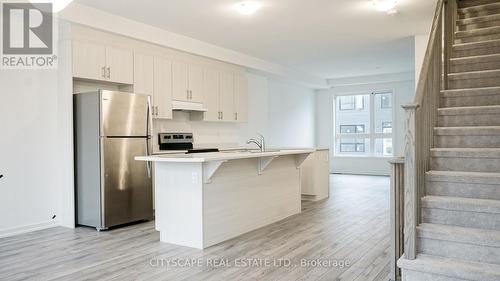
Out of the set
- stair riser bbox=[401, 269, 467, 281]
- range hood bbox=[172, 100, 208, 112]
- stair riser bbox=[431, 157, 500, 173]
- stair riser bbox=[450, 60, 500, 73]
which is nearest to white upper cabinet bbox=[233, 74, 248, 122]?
range hood bbox=[172, 100, 208, 112]

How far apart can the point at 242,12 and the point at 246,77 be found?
3.15 meters

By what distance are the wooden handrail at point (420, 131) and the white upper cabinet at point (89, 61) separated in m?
3.84

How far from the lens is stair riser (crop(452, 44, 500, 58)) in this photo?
14.9ft

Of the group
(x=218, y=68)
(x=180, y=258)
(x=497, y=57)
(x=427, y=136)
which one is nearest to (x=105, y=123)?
(x=180, y=258)

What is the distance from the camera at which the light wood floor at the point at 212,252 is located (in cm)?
316

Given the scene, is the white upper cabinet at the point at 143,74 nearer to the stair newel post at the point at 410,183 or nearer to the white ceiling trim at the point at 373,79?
the stair newel post at the point at 410,183

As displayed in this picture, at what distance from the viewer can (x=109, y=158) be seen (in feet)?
15.6

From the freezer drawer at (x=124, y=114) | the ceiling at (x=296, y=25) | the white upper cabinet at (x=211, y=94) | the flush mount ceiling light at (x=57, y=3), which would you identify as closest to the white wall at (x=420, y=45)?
the ceiling at (x=296, y=25)

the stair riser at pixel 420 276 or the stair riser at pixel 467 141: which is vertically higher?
the stair riser at pixel 467 141

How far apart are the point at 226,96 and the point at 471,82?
165 inches

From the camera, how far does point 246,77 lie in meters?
7.95

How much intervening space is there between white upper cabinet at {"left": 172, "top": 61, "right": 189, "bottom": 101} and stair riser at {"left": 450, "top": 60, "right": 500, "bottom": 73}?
386 centimetres

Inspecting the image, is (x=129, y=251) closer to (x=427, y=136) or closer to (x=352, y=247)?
(x=352, y=247)

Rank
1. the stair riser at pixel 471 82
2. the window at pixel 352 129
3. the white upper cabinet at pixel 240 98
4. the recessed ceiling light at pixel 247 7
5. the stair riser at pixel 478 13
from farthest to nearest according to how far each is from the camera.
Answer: the window at pixel 352 129 → the white upper cabinet at pixel 240 98 → the stair riser at pixel 478 13 → the recessed ceiling light at pixel 247 7 → the stair riser at pixel 471 82
